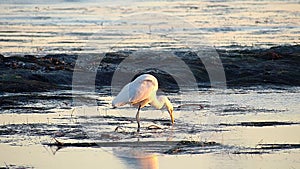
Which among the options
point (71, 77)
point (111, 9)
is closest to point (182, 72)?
point (71, 77)

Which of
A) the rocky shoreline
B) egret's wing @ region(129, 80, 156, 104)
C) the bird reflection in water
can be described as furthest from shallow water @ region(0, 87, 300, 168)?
the rocky shoreline

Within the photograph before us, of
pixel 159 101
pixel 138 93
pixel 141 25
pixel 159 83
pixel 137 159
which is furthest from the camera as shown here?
pixel 141 25

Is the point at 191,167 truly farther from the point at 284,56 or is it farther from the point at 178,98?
the point at 284,56

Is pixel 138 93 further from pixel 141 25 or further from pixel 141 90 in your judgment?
pixel 141 25

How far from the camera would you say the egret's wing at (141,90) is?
13.6 meters

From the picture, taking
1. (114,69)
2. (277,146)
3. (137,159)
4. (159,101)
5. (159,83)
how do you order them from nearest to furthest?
(137,159), (277,146), (159,101), (159,83), (114,69)

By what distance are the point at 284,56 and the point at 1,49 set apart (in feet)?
25.4

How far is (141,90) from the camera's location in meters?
13.7

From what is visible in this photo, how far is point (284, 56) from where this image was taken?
21281 millimetres

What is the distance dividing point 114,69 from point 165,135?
731 centimetres

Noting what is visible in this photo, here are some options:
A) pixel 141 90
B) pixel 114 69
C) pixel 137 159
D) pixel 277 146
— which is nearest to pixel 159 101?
pixel 141 90

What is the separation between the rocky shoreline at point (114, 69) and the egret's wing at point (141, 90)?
3822 millimetres

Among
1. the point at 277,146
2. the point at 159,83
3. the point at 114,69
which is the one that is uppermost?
the point at 114,69

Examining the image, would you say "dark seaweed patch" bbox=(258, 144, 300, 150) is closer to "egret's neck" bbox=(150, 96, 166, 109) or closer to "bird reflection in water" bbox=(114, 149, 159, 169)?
"bird reflection in water" bbox=(114, 149, 159, 169)
